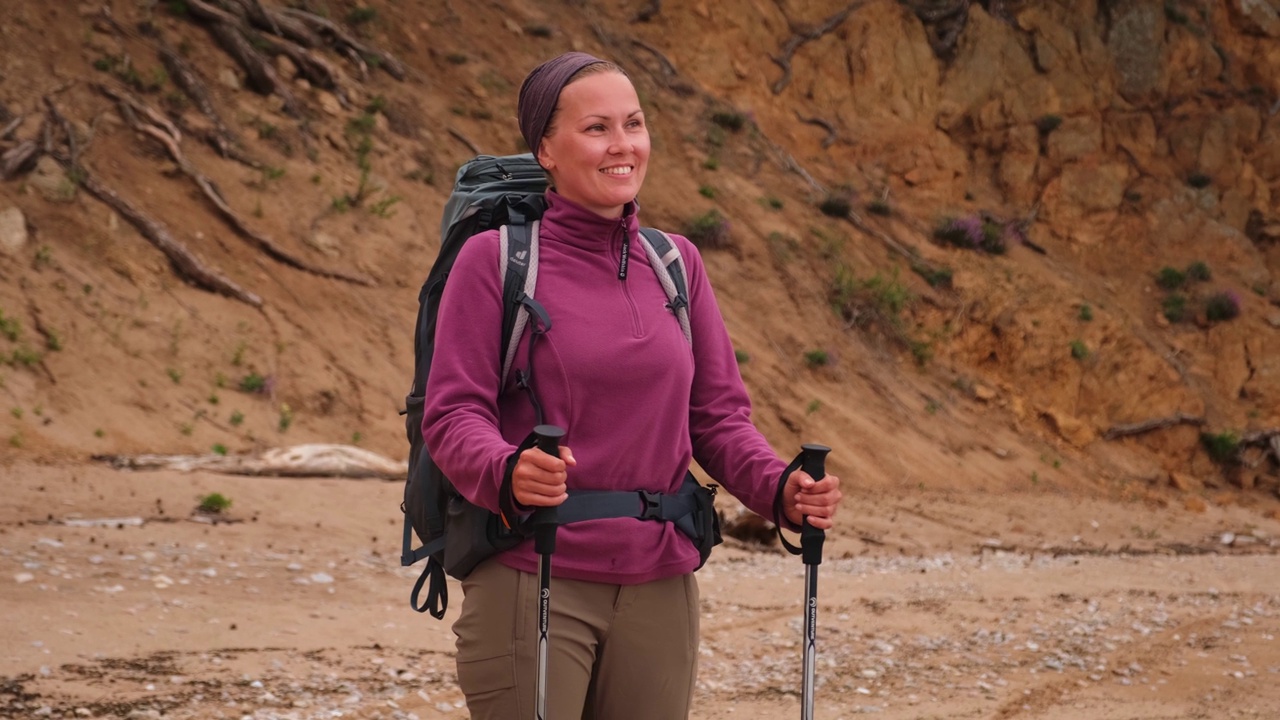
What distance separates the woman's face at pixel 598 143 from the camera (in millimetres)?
2508

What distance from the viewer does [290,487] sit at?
9500 millimetres

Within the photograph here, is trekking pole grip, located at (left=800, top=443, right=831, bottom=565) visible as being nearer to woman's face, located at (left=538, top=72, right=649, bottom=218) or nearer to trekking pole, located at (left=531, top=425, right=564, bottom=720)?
trekking pole, located at (left=531, top=425, right=564, bottom=720)

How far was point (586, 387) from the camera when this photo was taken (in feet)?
7.84

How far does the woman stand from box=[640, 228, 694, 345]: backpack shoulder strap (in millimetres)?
19

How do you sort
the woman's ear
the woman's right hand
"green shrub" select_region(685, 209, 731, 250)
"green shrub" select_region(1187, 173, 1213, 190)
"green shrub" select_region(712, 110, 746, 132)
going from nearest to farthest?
the woman's right hand < the woman's ear < "green shrub" select_region(685, 209, 731, 250) < "green shrub" select_region(712, 110, 746, 132) < "green shrub" select_region(1187, 173, 1213, 190)

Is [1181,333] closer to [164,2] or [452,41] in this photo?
[452,41]

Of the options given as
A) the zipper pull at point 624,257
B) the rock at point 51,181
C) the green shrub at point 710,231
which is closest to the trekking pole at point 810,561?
the zipper pull at point 624,257

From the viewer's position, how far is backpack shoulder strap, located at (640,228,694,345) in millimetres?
2576

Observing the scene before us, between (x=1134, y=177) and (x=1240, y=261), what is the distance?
2202mm

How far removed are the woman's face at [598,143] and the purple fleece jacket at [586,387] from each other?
42mm

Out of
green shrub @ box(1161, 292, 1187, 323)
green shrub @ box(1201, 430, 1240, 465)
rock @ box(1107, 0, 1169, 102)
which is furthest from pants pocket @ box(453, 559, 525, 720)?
rock @ box(1107, 0, 1169, 102)

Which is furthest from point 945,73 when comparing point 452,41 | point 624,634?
point 624,634

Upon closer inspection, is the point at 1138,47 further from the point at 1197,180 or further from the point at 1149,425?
the point at 1149,425

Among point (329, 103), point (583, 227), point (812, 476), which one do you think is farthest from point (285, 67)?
point (812, 476)
